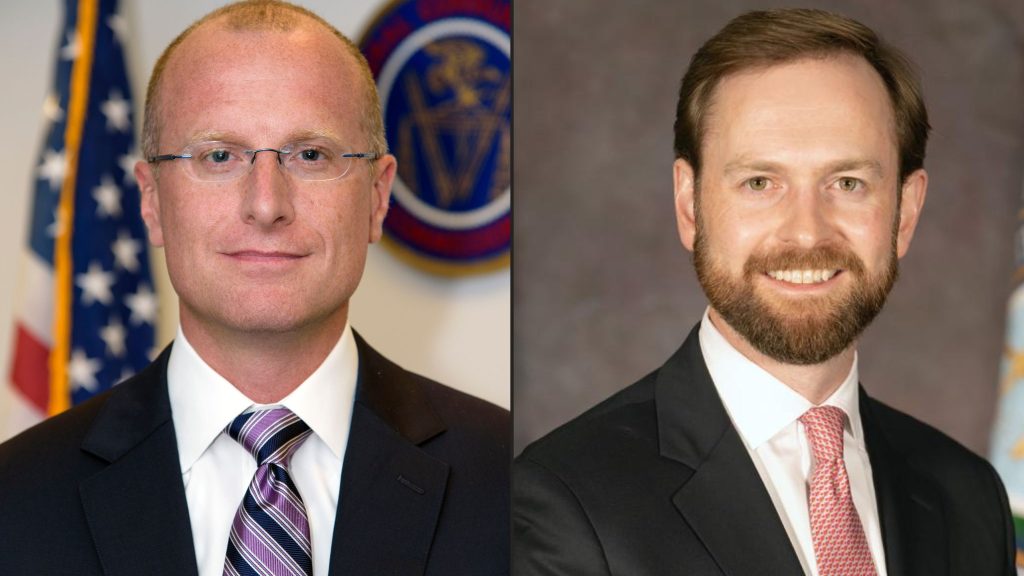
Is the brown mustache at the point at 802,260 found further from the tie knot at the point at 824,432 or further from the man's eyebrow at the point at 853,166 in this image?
the tie knot at the point at 824,432

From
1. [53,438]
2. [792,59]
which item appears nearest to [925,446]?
[792,59]

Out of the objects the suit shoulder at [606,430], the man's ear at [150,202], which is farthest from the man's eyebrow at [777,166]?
the man's ear at [150,202]

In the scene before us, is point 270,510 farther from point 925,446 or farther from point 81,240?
point 925,446

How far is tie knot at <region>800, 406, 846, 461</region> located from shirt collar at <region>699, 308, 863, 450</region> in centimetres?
2

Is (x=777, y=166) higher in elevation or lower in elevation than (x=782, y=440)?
higher

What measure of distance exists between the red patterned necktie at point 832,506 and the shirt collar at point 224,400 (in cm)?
103

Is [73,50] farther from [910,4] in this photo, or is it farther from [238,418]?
[910,4]

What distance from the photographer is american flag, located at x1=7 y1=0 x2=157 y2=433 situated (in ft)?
10.5

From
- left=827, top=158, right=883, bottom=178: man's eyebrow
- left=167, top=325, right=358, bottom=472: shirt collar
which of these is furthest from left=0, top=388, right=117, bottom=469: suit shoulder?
left=827, top=158, right=883, bottom=178: man's eyebrow

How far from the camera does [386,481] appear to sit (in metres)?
2.85

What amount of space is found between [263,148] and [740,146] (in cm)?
101

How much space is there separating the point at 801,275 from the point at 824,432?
1.08ft

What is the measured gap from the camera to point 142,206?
9.60ft

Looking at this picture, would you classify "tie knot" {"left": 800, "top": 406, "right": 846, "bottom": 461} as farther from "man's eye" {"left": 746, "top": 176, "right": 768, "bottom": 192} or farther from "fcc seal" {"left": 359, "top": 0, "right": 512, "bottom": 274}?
"fcc seal" {"left": 359, "top": 0, "right": 512, "bottom": 274}
